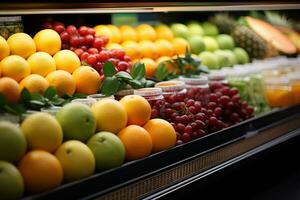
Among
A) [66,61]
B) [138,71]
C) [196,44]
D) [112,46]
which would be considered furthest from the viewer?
[196,44]

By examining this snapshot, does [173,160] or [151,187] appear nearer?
[151,187]

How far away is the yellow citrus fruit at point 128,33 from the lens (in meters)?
3.45

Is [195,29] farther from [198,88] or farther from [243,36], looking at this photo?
[198,88]

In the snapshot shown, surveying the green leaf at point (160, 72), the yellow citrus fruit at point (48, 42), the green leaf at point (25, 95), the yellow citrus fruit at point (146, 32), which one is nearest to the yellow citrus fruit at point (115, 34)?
the yellow citrus fruit at point (146, 32)

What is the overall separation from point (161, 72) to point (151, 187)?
1.11 m

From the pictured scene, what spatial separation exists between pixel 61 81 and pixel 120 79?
0.34 meters

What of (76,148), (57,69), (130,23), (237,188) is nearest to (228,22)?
(130,23)

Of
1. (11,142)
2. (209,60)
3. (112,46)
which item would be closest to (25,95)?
(11,142)

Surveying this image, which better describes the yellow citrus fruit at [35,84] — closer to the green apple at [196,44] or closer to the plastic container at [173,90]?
the plastic container at [173,90]

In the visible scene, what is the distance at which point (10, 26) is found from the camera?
8.35 feet

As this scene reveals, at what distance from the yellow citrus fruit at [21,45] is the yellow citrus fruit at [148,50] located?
1.11 metres

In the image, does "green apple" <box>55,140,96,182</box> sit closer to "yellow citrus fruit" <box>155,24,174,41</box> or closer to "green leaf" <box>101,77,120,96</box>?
"green leaf" <box>101,77,120,96</box>

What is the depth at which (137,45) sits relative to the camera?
340 centimetres

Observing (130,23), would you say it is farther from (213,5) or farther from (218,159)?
(218,159)
